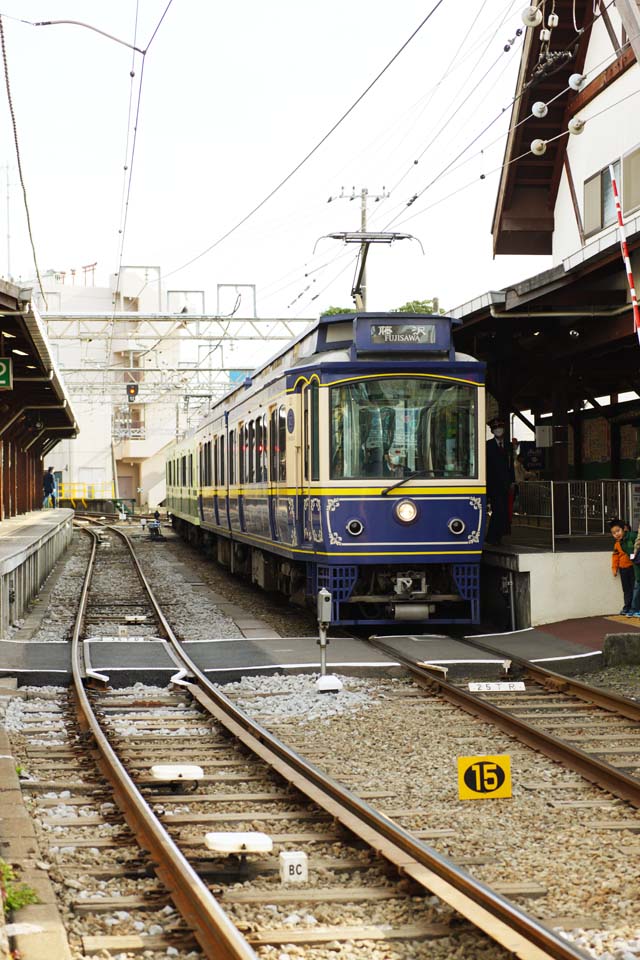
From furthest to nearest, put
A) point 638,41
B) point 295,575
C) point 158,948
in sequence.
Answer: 1. point 295,575
2. point 638,41
3. point 158,948

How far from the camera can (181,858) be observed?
5.26 metres

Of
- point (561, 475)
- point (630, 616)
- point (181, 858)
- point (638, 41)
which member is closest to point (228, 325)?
point (561, 475)

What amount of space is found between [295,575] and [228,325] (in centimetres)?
1959

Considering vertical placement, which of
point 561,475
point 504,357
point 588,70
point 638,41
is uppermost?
point 588,70

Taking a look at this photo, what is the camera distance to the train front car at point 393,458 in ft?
40.9

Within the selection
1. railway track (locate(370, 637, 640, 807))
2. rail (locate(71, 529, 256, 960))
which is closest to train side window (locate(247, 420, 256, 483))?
railway track (locate(370, 637, 640, 807))

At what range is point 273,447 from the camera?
14.8m

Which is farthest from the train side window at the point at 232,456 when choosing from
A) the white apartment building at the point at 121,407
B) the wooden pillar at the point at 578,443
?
the white apartment building at the point at 121,407

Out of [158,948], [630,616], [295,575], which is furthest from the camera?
[295,575]

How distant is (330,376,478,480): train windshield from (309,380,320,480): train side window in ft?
0.51

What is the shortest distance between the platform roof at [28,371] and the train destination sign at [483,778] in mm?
8641

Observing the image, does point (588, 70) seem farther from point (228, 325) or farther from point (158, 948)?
point (158, 948)

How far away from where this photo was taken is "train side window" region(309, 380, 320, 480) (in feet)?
41.0

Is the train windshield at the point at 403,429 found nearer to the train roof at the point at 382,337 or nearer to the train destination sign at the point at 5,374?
the train roof at the point at 382,337
